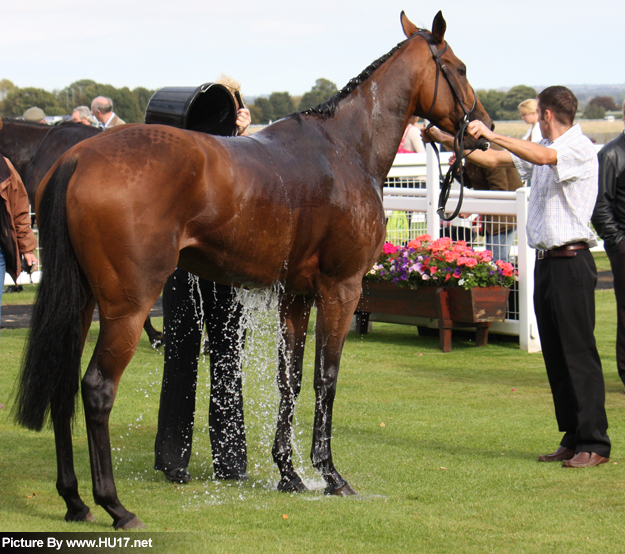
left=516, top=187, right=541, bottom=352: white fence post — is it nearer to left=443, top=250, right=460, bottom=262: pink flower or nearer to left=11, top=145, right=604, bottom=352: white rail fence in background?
left=11, top=145, right=604, bottom=352: white rail fence in background

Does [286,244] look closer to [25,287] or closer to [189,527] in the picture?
[189,527]

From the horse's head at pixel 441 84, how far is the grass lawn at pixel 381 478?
1472 millimetres

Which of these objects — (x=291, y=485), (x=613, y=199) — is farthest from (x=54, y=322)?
(x=613, y=199)

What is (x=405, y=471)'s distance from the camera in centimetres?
424

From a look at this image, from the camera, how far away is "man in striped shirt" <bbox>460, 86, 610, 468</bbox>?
14.1ft

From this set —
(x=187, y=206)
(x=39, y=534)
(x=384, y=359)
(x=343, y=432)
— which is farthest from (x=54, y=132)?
(x=39, y=534)

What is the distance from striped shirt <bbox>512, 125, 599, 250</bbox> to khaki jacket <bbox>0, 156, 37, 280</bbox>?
3.57 metres

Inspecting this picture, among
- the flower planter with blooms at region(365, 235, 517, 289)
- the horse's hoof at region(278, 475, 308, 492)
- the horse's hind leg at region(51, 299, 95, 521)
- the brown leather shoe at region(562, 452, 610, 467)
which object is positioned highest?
the flower planter with blooms at region(365, 235, 517, 289)

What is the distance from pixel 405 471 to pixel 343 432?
2.91 ft

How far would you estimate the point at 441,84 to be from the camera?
407 centimetres

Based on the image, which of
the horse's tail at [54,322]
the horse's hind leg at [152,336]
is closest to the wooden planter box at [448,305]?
the horse's hind leg at [152,336]

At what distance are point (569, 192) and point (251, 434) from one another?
247cm

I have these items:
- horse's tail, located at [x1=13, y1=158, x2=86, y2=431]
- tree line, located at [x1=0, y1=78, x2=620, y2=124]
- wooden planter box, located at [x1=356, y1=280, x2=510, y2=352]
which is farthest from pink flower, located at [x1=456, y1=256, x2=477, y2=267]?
tree line, located at [x1=0, y1=78, x2=620, y2=124]

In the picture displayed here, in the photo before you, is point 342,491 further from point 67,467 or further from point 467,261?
point 467,261
